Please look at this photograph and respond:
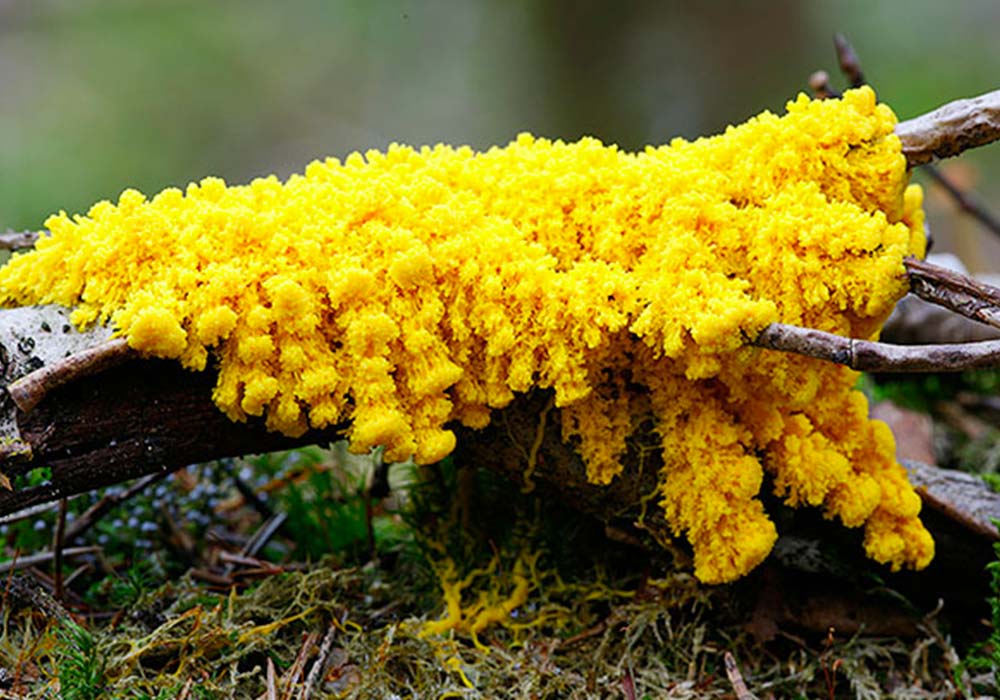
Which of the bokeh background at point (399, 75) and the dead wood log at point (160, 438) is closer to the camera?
the dead wood log at point (160, 438)

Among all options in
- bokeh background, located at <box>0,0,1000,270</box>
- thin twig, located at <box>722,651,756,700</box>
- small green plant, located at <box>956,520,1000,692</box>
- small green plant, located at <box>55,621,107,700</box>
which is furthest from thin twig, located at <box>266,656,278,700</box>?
bokeh background, located at <box>0,0,1000,270</box>

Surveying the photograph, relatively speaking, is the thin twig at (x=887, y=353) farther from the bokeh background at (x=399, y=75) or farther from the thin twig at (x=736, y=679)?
the bokeh background at (x=399, y=75)

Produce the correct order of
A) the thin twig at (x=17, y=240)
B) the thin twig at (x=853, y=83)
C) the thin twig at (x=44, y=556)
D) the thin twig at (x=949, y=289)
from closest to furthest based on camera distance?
1. the thin twig at (x=949, y=289)
2. the thin twig at (x=17, y=240)
3. the thin twig at (x=44, y=556)
4. the thin twig at (x=853, y=83)

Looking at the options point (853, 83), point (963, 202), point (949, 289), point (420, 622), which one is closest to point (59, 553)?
point (420, 622)

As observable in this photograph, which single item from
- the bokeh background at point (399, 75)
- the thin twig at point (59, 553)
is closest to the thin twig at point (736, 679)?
the thin twig at point (59, 553)

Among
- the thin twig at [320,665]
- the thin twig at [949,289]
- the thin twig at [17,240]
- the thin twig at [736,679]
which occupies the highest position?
the thin twig at [17,240]

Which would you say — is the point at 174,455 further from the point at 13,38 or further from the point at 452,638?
the point at 13,38

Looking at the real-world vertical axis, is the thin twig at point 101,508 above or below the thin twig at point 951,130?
below

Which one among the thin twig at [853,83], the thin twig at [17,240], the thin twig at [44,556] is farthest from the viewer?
the thin twig at [853,83]
